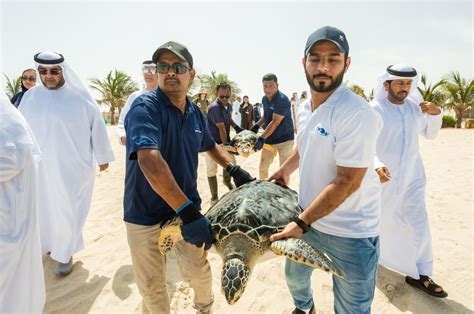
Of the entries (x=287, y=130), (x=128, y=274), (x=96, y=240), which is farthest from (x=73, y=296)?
(x=287, y=130)

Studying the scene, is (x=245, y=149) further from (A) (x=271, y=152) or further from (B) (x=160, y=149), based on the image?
(B) (x=160, y=149)

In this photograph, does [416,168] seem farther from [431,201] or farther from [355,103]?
[431,201]

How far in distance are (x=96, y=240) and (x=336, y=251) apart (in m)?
3.65

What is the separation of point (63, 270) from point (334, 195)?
3265 mm

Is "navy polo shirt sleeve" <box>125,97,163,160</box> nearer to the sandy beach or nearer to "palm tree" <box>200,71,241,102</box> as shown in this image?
the sandy beach

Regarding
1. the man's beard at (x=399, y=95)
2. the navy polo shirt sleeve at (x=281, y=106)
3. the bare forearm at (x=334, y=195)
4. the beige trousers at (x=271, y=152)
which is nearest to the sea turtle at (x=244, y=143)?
the navy polo shirt sleeve at (x=281, y=106)

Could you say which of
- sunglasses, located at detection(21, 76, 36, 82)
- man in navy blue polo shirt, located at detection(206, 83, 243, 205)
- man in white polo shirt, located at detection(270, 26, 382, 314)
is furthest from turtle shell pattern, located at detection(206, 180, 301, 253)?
sunglasses, located at detection(21, 76, 36, 82)

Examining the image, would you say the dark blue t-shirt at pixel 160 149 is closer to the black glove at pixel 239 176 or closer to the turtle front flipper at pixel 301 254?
the black glove at pixel 239 176

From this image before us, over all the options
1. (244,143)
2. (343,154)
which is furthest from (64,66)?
(343,154)

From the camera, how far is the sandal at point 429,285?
3.00 m

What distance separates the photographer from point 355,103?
1.70m

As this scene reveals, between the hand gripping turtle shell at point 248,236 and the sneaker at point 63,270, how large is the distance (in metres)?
2.13

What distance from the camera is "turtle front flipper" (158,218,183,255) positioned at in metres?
1.94

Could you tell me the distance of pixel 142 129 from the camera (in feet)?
6.01
